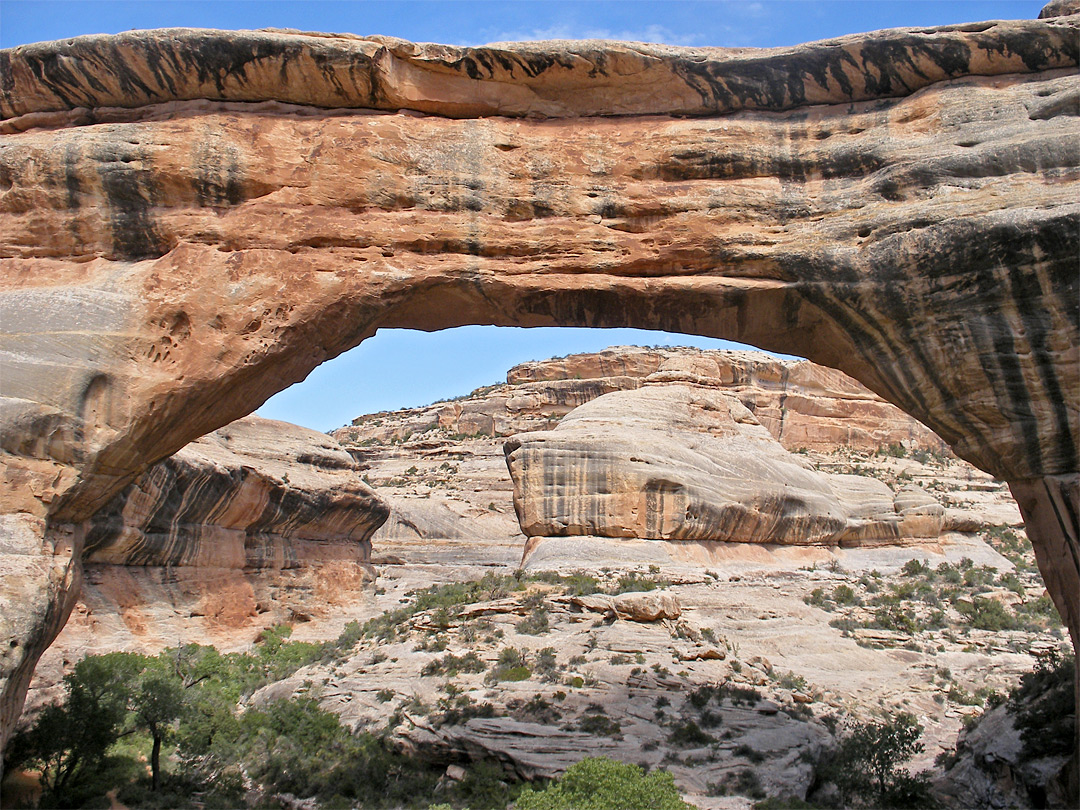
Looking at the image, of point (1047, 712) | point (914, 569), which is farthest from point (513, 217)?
point (914, 569)

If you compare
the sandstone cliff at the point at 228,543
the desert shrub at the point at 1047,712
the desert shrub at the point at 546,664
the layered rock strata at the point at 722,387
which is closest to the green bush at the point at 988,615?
the desert shrub at the point at 1047,712

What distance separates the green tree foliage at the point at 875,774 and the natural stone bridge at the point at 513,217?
3.49 metres

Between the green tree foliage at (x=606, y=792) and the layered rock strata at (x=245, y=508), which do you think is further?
the layered rock strata at (x=245, y=508)

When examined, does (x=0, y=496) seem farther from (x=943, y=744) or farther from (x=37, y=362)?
(x=943, y=744)

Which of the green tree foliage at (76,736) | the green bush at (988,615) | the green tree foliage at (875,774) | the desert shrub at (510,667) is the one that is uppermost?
the green bush at (988,615)

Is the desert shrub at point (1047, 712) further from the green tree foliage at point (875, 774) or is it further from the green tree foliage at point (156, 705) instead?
the green tree foliage at point (156, 705)

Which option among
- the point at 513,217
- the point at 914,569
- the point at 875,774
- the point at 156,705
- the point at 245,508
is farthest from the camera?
the point at 914,569

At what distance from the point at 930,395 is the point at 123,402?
8020mm

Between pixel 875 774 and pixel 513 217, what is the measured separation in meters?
9.07

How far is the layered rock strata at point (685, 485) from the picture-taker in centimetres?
2389

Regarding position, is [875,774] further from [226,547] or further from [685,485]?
[226,547]

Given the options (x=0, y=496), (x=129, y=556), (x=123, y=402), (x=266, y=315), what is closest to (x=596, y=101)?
(x=266, y=315)

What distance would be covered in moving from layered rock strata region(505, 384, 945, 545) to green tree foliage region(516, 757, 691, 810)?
47.7 feet

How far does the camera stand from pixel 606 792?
864 centimetres
